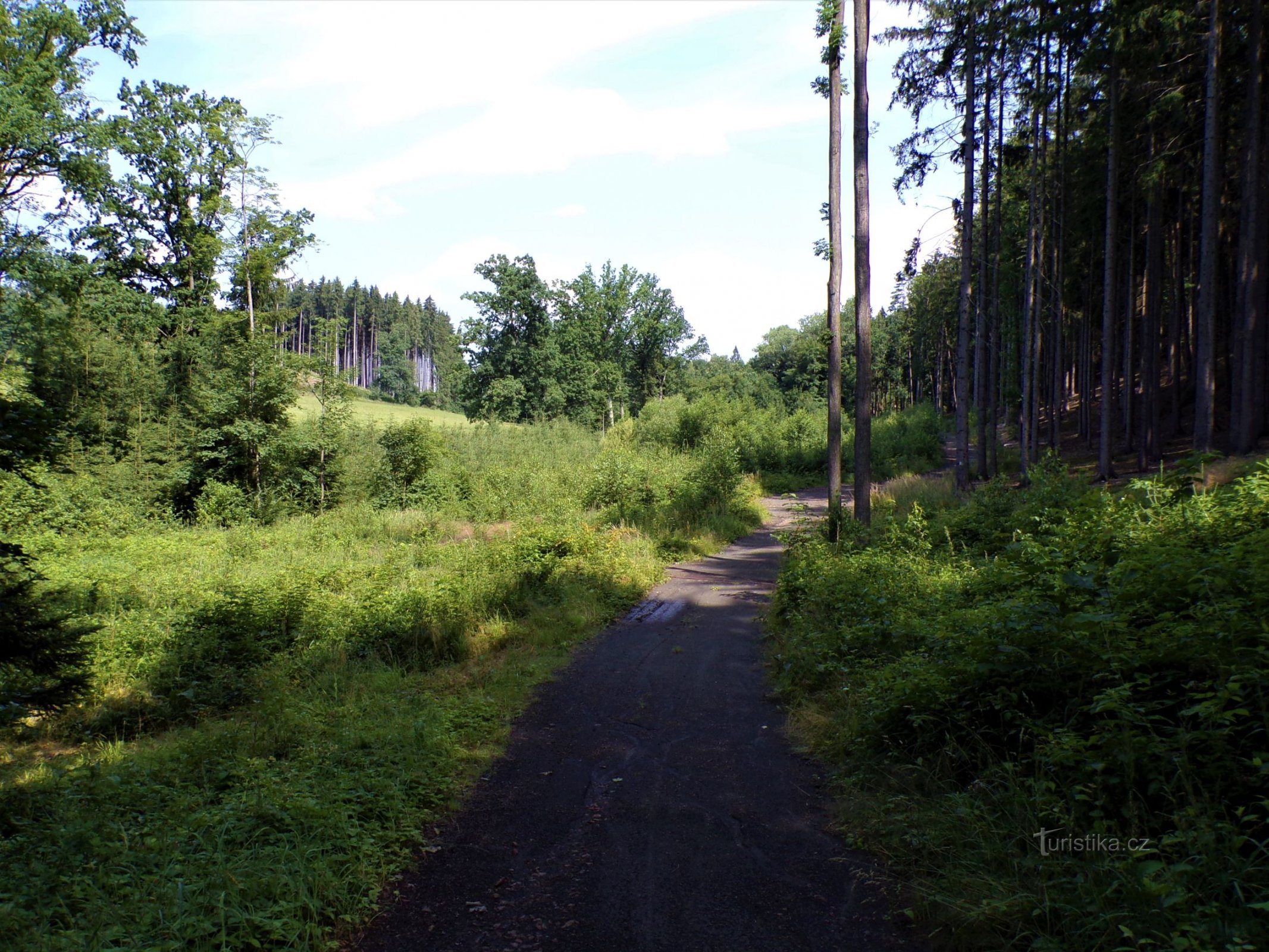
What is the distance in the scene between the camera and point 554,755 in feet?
20.1

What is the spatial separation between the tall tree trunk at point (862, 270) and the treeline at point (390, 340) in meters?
84.5

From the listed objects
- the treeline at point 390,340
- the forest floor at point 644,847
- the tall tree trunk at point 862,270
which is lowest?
the forest floor at point 644,847

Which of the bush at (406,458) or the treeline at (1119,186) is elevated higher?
the treeline at (1119,186)

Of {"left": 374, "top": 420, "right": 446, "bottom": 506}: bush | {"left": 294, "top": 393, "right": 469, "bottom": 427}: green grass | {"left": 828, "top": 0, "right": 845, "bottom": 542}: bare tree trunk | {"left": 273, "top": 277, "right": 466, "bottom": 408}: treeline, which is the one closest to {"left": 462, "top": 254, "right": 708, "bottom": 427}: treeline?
{"left": 294, "top": 393, "right": 469, "bottom": 427}: green grass

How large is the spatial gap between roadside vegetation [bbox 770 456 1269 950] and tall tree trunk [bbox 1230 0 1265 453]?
11395 mm

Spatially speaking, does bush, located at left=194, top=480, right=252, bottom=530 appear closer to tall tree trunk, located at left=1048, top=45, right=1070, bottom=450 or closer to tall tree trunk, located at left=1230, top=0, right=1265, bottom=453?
tall tree trunk, located at left=1048, top=45, right=1070, bottom=450

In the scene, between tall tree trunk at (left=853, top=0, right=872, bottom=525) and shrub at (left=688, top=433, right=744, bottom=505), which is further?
shrub at (left=688, top=433, right=744, bottom=505)

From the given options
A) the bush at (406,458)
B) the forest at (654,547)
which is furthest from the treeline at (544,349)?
the bush at (406,458)

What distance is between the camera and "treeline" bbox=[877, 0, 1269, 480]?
15.4m

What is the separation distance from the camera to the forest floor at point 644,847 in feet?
11.9

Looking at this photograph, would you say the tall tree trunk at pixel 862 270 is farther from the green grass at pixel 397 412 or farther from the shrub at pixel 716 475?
the green grass at pixel 397 412

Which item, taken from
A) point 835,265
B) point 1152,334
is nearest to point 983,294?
point 1152,334

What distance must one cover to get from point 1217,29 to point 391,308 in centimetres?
11655

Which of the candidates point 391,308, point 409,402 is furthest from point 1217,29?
point 391,308
